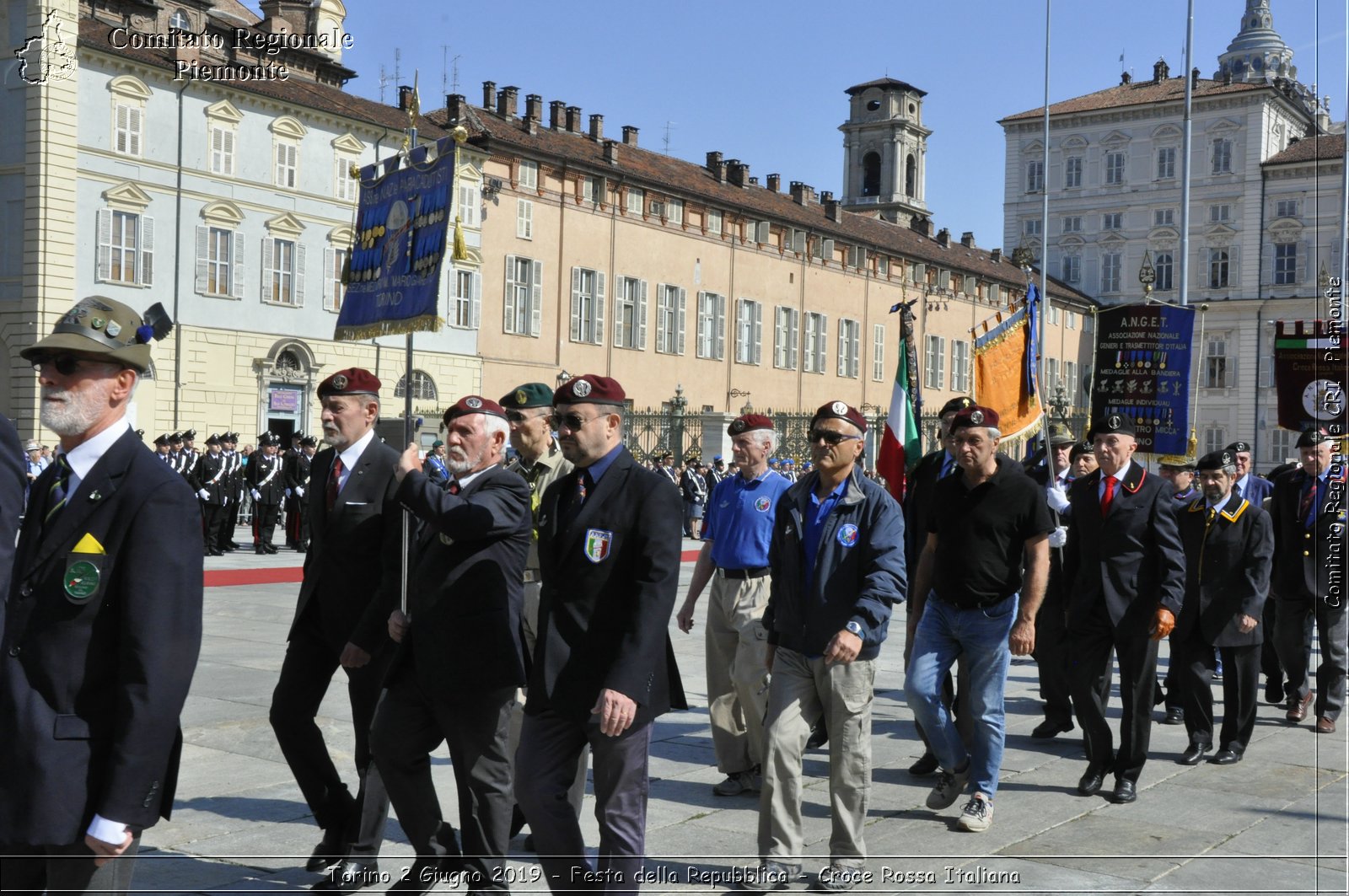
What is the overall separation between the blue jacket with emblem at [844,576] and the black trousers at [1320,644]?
16.6 feet

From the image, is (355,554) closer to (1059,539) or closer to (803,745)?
(803,745)

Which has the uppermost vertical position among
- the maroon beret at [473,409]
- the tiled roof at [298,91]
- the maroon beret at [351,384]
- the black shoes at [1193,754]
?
the tiled roof at [298,91]

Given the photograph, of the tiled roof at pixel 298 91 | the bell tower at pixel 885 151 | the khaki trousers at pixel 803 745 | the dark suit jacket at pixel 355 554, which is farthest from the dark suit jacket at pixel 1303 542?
the bell tower at pixel 885 151

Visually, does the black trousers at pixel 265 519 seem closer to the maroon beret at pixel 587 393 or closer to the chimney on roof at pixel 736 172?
the maroon beret at pixel 587 393

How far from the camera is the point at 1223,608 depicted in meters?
8.23

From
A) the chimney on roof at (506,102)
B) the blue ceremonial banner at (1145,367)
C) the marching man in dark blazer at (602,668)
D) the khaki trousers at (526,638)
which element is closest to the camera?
the marching man in dark blazer at (602,668)

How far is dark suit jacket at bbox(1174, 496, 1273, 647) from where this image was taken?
26.7 ft

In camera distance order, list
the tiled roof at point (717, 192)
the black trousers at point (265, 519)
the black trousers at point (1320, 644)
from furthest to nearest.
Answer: the tiled roof at point (717, 192), the black trousers at point (265, 519), the black trousers at point (1320, 644)

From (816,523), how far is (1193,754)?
3562 millimetres

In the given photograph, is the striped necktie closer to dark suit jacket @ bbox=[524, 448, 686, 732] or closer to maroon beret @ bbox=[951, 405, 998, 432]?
dark suit jacket @ bbox=[524, 448, 686, 732]

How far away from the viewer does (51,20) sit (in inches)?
1220

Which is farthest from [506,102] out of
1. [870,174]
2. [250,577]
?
[870,174]

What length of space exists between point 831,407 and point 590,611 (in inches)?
65.8

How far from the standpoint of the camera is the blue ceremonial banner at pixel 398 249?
844 centimetres
